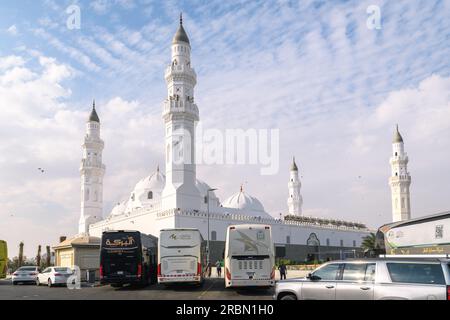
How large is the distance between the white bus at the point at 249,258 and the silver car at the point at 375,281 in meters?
8.50

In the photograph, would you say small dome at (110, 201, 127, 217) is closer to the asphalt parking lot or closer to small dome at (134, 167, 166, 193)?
small dome at (134, 167, 166, 193)

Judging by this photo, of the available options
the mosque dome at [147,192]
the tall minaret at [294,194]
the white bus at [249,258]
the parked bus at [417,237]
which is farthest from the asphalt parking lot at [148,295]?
the tall minaret at [294,194]

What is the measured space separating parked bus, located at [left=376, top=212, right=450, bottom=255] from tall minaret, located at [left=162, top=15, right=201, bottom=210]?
102ft

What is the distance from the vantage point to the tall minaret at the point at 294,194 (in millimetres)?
87438

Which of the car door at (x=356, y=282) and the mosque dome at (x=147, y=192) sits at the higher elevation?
the mosque dome at (x=147, y=192)

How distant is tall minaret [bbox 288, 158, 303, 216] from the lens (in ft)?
287

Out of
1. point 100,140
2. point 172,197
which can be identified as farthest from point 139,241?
point 100,140

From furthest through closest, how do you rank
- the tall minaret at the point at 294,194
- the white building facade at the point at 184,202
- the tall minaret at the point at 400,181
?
the tall minaret at the point at 294,194 < the tall minaret at the point at 400,181 < the white building facade at the point at 184,202

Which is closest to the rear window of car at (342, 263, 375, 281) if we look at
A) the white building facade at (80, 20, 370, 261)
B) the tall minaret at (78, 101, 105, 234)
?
the white building facade at (80, 20, 370, 261)

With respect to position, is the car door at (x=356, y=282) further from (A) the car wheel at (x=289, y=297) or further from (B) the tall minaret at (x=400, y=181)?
(B) the tall minaret at (x=400, y=181)

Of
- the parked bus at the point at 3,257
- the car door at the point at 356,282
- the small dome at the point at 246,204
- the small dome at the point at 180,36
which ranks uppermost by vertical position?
the small dome at the point at 180,36

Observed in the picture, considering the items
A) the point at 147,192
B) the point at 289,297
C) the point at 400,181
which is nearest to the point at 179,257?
the point at 289,297

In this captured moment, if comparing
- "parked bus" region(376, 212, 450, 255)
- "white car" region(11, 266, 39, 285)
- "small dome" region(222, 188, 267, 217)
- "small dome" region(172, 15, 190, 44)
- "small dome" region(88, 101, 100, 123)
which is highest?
"small dome" region(172, 15, 190, 44)

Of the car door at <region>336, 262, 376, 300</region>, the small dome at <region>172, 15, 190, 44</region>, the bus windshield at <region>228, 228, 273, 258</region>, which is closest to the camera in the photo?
the car door at <region>336, 262, 376, 300</region>
